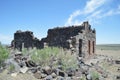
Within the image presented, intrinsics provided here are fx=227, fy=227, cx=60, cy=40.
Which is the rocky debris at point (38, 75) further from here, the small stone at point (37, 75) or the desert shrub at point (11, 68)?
the desert shrub at point (11, 68)

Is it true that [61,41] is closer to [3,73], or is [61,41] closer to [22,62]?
[22,62]

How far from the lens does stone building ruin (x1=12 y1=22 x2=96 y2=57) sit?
19.6 m

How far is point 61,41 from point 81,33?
2.27m

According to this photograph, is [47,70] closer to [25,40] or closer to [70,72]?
→ [70,72]

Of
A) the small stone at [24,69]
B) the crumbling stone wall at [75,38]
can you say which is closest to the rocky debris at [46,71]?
the small stone at [24,69]

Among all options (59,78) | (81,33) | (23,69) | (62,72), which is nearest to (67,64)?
(62,72)

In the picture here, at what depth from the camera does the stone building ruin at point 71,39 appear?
19.6 meters

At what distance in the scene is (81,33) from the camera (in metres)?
20.4

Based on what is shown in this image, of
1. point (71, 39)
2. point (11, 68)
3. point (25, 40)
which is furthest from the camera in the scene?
point (25, 40)

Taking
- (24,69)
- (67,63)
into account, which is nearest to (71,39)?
(67,63)

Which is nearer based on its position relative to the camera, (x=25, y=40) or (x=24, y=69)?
(x=24, y=69)

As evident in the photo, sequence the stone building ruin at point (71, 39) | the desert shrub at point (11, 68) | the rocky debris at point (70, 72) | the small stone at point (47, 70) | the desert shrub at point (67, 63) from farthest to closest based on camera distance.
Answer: the stone building ruin at point (71, 39), the desert shrub at point (67, 63), the rocky debris at point (70, 72), the small stone at point (47, 70), the desert shrub at point (11, 68)

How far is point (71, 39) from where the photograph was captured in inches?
771

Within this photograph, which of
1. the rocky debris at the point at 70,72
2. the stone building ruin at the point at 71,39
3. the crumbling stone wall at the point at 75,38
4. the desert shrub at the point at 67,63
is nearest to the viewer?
the rocky debris at the point at 70,72
